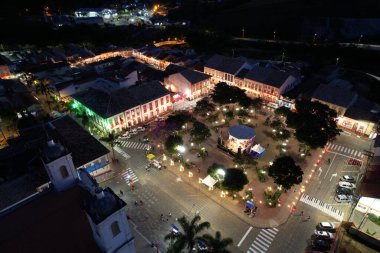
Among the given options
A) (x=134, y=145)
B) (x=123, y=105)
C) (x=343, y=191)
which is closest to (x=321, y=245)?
(x=343, y=191)

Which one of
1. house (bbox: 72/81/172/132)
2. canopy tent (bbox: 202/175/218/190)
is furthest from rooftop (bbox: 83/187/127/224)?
house (bbox: 72/81/172/132)

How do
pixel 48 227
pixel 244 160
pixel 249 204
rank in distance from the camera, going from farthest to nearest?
pixel 244 160 < pixel 249 204 < pixel 48 227

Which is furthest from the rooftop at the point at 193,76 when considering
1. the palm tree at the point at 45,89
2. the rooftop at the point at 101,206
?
the rooftop at the point at 101,206

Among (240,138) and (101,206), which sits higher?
(101,206)

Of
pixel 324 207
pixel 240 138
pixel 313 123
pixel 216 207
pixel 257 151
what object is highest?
pixel 313 123

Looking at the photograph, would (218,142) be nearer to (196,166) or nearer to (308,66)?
(196,166)

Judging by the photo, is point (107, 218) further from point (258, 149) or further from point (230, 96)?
point (230, 96)

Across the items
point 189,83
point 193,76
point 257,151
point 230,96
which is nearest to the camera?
point 257,151

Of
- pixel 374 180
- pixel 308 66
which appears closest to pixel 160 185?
pixel 374 180
